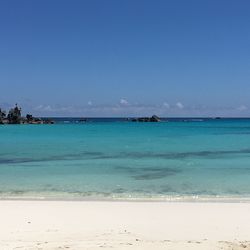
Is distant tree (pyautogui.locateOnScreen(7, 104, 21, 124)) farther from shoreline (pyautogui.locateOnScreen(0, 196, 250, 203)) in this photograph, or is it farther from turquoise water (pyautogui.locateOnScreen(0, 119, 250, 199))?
shoreline (pyautogui.locateOnScreen(0, 196, 250, 203))

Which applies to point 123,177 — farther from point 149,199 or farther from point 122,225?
point 122,225

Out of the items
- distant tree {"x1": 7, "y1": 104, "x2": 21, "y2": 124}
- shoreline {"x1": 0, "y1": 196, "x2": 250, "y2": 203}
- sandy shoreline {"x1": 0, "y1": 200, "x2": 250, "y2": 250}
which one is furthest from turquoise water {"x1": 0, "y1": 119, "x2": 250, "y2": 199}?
distant tree {"x1": 7, "y1": 104, "x2": 21, "y2": 124}

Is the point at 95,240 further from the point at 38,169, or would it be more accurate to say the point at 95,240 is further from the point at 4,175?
the point at 38,169

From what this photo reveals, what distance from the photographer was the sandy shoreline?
26.8 ft

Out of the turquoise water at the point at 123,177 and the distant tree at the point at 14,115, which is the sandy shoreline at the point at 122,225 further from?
the distant tree at the point at 14,115

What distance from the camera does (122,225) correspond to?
9.70m

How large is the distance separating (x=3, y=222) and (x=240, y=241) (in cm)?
490

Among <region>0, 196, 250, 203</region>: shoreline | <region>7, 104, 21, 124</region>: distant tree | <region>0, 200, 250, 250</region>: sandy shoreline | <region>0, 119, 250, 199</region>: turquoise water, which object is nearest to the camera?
<region>0, 200, 250, 250</region>: sandy shoreline

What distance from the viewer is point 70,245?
7980 mm

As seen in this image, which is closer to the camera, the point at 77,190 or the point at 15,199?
the point at 15,199

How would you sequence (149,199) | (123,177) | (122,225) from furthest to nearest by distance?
(123,177) → (149,199) → (122,225)

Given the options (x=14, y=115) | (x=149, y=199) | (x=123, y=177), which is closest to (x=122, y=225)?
(x=149, y=199)

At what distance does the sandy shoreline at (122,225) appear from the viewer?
8156mm

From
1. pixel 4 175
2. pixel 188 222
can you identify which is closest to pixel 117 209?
pixel 188 222
